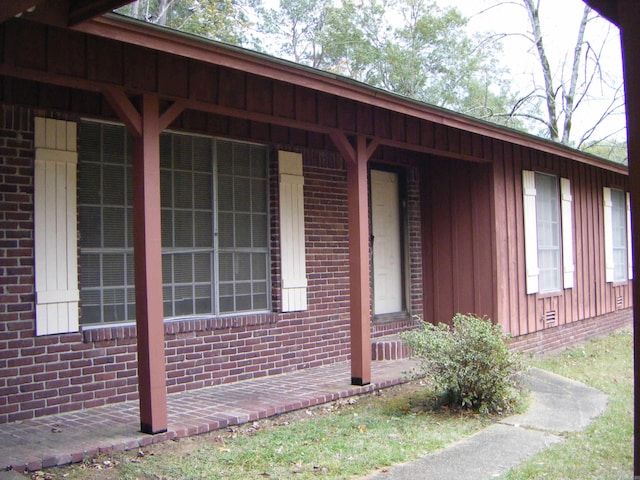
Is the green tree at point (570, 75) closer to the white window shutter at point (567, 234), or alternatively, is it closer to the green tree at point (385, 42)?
the green tree at point (385, 42)

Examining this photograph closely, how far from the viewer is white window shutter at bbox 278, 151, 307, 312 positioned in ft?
24.8

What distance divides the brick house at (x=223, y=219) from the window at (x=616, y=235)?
1976 millimetres

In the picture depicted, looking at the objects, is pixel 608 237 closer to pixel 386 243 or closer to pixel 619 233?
pixel 619 233

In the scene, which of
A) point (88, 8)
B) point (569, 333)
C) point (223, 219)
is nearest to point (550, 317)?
point (569, 333)

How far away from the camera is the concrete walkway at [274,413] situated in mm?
4438

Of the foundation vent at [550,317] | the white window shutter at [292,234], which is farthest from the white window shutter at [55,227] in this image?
the foundation vent at [550,317]

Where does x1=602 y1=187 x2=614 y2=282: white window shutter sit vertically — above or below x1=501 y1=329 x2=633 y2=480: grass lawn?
above

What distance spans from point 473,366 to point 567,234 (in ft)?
17.9

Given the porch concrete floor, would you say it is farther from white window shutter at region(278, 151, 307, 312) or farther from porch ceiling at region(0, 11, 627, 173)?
porch ceiling at region(0, 11, 627, 173)

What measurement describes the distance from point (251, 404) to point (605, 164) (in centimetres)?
814

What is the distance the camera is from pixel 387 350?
8.38 m

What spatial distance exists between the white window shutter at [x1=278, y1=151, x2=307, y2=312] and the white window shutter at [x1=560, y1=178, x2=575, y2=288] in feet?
15.9

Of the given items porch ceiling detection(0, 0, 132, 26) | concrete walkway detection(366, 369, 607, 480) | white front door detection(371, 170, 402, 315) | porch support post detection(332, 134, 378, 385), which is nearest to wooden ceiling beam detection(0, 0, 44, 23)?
porch ceiling detection(0, 0, 132, 26)

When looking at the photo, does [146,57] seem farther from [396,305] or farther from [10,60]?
[396,305]
